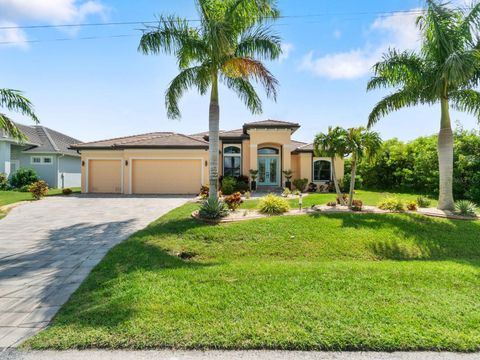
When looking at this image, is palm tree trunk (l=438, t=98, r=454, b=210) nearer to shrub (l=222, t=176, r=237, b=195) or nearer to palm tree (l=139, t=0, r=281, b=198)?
palm tree (l=139, t=0, r=281, b=198)

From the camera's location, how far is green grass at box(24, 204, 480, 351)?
357 centimetres

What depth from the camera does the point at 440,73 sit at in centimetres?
1026

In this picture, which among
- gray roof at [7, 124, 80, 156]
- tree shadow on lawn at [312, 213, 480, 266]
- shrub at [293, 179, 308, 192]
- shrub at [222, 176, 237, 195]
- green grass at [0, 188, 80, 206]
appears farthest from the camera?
gray roof at [7, 124, 80, 156]

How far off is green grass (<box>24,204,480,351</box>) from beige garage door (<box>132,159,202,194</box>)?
1178 cm

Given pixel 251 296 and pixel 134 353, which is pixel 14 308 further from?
pixel 251 296

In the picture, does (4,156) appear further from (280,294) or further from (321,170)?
(280,294)

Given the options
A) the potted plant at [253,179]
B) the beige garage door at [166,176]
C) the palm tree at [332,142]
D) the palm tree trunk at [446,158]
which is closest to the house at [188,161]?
the beige garage door at [166,176]

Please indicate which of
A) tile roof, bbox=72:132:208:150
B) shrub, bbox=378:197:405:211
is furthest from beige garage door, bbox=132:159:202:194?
shrub, bbox=378:197:405:211

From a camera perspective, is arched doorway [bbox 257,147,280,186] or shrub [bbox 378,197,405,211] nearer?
shrub [bbox 378,197,405,211]

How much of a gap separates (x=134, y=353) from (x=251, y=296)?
2.01 m

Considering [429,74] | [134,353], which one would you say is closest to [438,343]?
[134,353]

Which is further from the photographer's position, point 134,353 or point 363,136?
point 363,136

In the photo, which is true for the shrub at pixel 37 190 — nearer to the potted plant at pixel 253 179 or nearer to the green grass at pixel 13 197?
the green grass at pixel 13 197

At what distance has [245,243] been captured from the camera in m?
8.01
